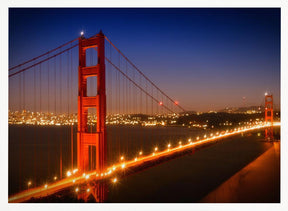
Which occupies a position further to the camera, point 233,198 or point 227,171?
point 227,171

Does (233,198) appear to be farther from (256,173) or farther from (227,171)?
(227,171)

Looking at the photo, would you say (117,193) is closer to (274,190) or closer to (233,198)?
(233,198)

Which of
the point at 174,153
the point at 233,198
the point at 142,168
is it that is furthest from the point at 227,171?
the point at 142,168

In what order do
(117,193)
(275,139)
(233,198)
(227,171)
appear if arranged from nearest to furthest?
(233,198) < (117,193) < (227,171) < (275,139)

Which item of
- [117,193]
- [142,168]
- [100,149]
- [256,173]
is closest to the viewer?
[100,149]
